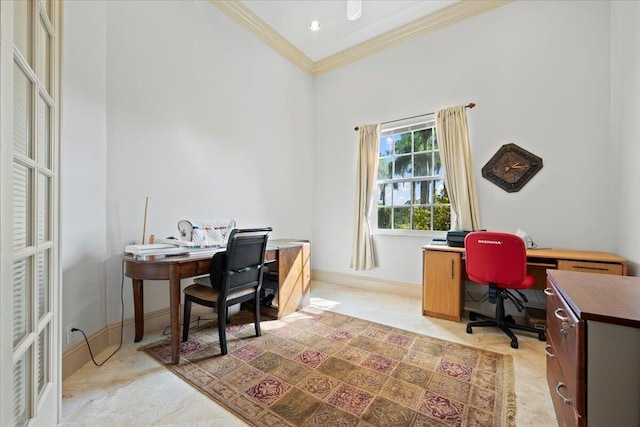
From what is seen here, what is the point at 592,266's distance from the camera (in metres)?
2.12

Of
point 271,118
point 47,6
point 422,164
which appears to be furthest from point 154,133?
point 422,164

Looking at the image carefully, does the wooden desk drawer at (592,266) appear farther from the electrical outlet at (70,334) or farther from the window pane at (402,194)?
the electrical outlet at (70,334)

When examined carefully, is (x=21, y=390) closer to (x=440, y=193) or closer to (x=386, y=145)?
(x=440, y=193)

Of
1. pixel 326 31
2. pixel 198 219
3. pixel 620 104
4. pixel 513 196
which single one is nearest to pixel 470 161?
pixel 513 196

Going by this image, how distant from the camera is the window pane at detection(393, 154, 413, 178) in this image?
3.64 meters

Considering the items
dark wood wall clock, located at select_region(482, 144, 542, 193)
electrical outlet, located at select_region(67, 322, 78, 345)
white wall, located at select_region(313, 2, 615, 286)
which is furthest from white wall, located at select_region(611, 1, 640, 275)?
electrical outlet, located at select_region(67, 322, 78, 345)

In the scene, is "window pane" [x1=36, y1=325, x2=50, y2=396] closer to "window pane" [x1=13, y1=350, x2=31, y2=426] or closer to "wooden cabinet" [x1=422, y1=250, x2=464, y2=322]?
"window pane" [x1=13, y1=350, x2=31, y2=426]

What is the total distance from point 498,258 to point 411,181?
5.35ft

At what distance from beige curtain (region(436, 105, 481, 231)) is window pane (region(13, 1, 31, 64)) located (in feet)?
11.5

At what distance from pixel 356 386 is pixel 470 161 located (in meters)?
2.75

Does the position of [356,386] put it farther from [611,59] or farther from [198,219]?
[611,59]

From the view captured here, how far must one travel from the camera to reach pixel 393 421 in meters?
1.37

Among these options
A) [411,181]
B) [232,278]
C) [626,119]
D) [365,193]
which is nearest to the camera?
[232,278]

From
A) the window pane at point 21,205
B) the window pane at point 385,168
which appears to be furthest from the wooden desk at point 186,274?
the window pane at point 385,168
